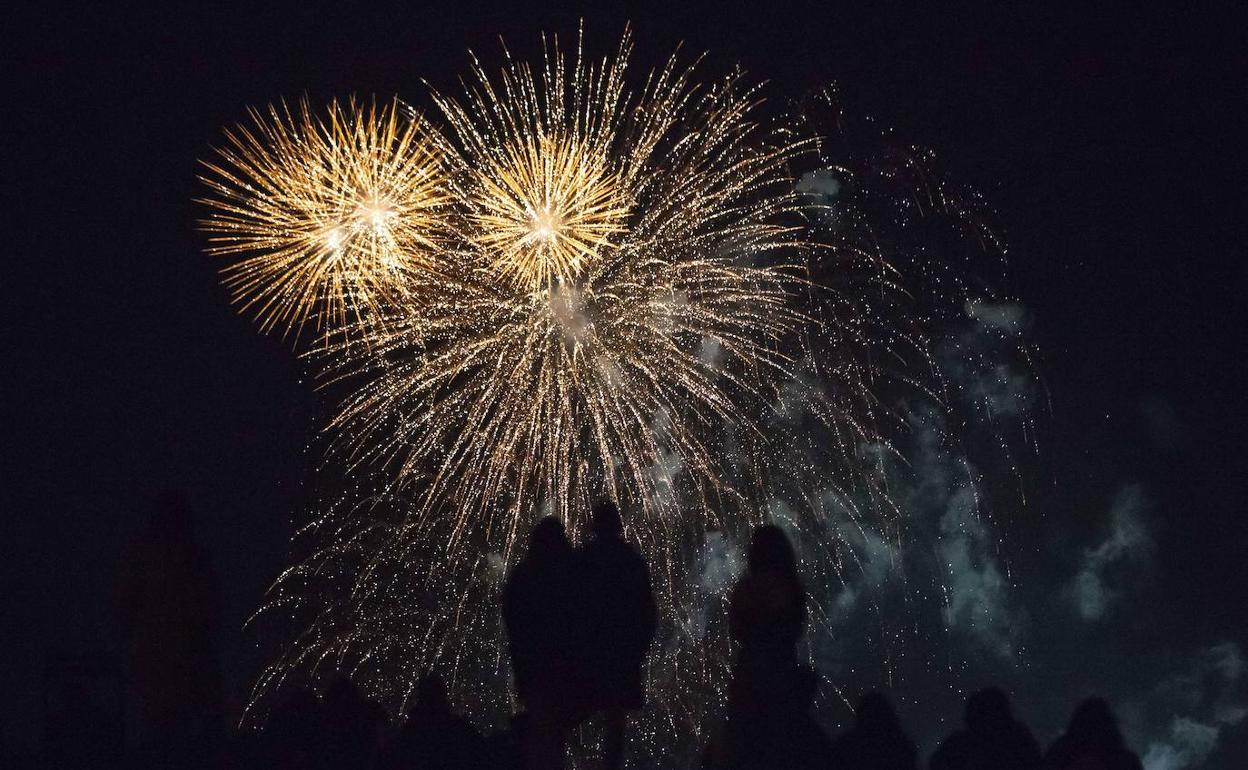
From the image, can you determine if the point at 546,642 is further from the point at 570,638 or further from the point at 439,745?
the point at 439,745

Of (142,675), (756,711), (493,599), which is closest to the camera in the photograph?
(756,711)

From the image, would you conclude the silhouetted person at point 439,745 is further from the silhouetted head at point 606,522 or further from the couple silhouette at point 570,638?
the silhouetted head at point 606,522

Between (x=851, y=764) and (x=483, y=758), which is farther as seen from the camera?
(x=851, y=764)

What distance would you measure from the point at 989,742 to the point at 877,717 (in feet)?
2.55

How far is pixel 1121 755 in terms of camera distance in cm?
840

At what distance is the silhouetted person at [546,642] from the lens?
6414 mm

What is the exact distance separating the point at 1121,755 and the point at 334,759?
4.60 meters

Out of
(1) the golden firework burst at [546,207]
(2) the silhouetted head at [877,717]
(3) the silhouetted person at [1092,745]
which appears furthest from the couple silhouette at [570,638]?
(1) the golden firework burst at [546,207]

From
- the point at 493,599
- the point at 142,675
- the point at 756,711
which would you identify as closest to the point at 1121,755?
the point at 756,711

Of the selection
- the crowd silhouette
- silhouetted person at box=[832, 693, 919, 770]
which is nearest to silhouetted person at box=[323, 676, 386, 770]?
the crowd silhouette

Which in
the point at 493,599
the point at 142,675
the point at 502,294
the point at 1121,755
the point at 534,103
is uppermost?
the point at 534,103

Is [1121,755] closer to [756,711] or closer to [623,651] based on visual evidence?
[756,711]

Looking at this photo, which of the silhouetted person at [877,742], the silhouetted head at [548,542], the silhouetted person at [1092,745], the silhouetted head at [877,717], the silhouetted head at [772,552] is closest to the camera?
the silhouetted head at [548,542]

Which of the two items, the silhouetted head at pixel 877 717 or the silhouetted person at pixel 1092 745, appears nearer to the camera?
the silhouetted head at pixel 877 717
